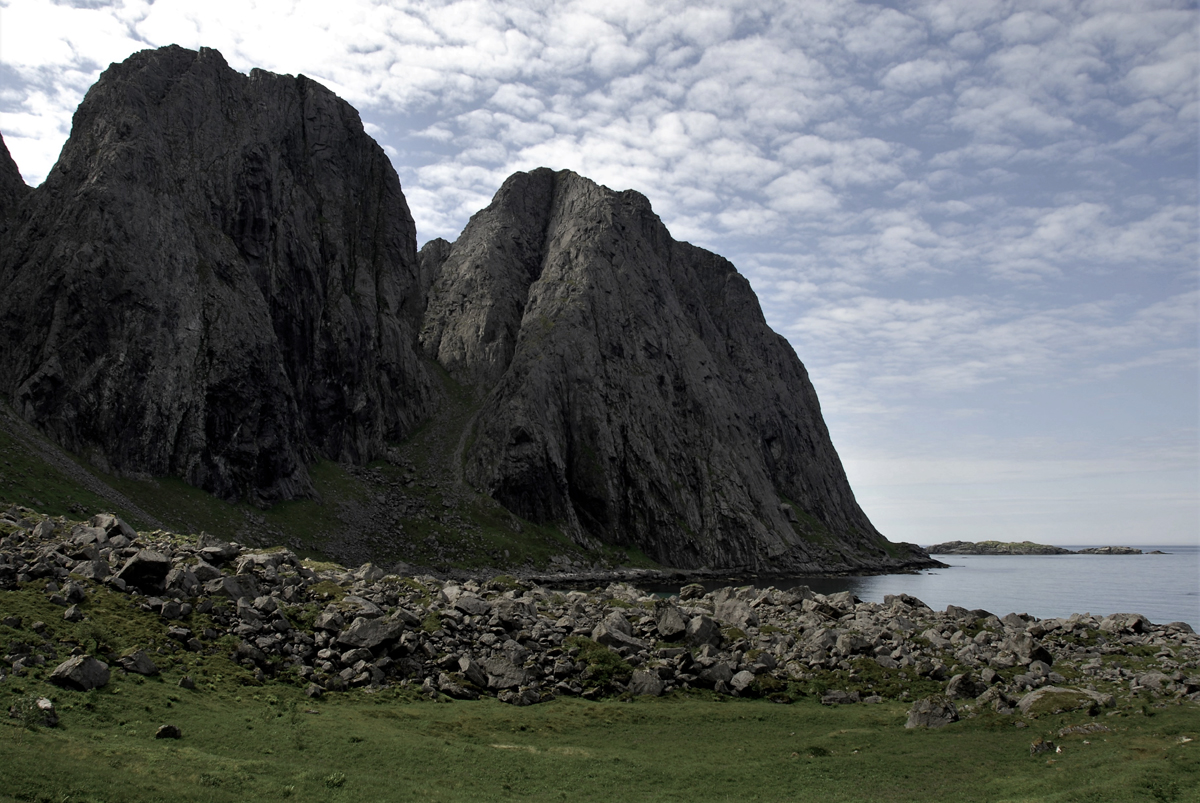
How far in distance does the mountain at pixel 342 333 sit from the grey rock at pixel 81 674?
73.3 meters

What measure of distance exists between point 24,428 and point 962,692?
94.8 metres

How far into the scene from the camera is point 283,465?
103875 millimetres

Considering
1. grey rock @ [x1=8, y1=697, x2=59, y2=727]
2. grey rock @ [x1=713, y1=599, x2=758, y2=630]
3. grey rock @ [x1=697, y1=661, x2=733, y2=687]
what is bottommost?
grey rock @ [x1=697, y1=661, x2=733, y2=687]

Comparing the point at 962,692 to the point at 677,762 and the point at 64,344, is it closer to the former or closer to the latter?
the point at 677,762

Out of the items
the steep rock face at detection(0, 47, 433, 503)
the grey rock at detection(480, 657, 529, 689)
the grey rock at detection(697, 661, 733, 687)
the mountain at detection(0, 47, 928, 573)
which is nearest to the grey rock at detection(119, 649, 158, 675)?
the grey rock at detection(480, 657, 529, 689)

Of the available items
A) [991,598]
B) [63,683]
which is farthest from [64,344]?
[991,598]

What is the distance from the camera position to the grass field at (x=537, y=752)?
19156 mm

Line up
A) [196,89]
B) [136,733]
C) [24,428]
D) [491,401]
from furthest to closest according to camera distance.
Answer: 1. [491,401]
2. [196,89]
3. [24,428]
4. [136,733]

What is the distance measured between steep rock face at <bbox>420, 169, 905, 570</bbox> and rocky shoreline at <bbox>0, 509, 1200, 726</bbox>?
89.8 m

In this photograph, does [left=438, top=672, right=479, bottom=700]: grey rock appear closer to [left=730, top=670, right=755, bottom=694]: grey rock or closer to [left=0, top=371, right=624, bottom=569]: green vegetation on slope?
[left=730, top=670, right=755, bottom=694]: grey rock

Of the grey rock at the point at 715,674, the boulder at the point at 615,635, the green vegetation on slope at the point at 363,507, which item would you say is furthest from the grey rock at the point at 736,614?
the green vegetation on slope at the point at 363,507

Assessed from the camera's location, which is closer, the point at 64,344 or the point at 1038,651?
the point at 1038,651

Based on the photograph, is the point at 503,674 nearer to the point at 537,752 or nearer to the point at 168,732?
the point at 537,752

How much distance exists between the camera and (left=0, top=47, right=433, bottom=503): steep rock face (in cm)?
8994
